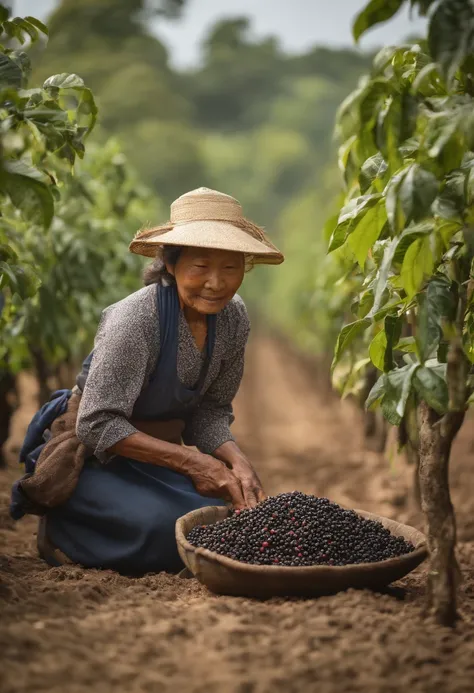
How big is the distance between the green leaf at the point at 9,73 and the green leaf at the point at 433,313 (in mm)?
1431

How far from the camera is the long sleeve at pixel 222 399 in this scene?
3770mm

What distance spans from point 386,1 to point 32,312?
11.4ft

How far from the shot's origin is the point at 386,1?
2297 millimetres

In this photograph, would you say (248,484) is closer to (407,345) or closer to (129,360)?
(129,360)

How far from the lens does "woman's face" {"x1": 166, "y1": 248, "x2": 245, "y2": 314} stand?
3.39m

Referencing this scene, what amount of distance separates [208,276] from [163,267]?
0.96 feet

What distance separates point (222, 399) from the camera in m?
3.89

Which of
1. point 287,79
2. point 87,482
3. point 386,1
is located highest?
point 287,79

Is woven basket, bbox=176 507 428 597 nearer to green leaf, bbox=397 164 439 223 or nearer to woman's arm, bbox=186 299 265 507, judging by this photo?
woman's arm, bbox=186 299 265 507

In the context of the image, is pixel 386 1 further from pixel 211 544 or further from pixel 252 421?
pixel 252 421

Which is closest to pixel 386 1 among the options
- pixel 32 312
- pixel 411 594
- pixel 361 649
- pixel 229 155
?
pixel 361 649

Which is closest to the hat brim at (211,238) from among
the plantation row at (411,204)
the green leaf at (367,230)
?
the plantation row at (411,204)

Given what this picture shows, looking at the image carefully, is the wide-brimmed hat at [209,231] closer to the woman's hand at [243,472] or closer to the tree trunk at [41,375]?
the woman's hand at [243,472]

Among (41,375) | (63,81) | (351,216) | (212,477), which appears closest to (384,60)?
(351,216)
